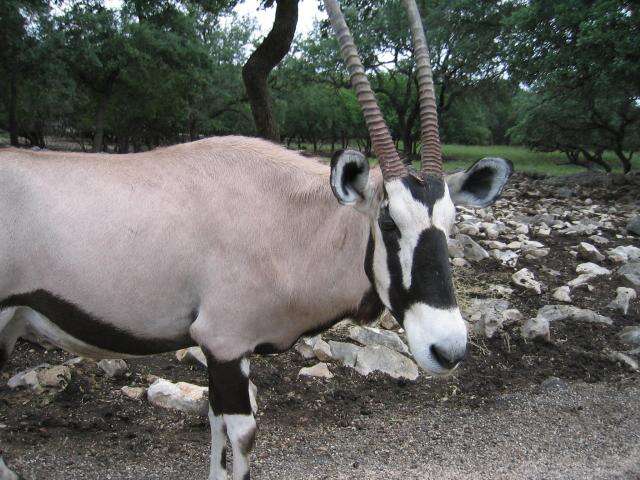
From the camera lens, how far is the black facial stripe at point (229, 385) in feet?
10.2

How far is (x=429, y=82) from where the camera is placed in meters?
3.32

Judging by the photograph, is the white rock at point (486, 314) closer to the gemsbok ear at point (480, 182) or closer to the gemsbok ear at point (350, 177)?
A: the gemsbok ear at point (480, 182)

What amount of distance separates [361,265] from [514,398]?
88.2 inches

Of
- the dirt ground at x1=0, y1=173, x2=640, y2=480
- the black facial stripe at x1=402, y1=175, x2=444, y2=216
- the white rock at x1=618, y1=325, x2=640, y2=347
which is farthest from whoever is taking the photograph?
the white rock at x1=618, y1=325, x2=640, y2=347

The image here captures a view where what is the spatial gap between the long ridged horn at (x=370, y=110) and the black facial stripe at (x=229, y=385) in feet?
4.42

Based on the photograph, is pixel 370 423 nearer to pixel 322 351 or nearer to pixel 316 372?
pixel 316 372

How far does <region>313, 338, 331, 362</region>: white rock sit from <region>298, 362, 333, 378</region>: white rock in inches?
8.6

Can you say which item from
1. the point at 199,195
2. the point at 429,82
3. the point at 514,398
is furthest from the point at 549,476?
the point at 199,195

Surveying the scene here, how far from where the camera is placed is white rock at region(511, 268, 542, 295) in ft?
22.5

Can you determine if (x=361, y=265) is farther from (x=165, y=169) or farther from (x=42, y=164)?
(x=42, y=164)

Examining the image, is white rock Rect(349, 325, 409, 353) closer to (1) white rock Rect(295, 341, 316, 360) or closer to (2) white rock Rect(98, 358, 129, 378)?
(1) white rock Rect(295, 341, 316, 360)

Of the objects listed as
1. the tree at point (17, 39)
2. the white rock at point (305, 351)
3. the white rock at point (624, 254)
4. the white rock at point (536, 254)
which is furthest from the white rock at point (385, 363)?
the tree at point (17, 39)

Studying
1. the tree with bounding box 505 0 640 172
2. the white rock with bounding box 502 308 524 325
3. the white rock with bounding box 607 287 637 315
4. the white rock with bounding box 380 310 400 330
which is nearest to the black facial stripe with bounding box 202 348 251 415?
the white rock with bounding box 380 310 400 330

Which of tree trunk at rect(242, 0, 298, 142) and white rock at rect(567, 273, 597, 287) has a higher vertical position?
tree trunk at rect(242, 0, 298, 142)
